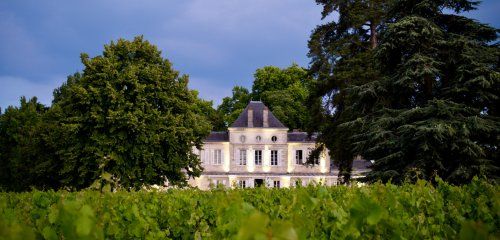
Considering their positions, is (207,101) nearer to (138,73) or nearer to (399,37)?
(138,73)

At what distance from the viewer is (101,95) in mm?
26984

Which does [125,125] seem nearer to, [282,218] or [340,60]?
[340,60]

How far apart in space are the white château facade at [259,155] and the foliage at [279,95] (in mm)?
8146

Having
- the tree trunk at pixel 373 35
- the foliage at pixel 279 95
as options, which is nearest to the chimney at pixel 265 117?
the foliage at pixel 279 95

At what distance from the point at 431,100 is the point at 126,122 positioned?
15836 millimetres

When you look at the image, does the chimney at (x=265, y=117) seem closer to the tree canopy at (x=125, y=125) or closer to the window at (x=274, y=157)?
the window at (x=274, y=157)

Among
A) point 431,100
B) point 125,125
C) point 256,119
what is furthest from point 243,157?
point 431,100

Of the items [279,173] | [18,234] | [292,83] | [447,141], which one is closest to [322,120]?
[447,141]

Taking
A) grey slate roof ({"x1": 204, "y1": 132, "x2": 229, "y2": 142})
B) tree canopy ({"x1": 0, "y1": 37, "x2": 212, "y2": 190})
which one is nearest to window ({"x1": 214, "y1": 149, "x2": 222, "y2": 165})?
grey slate roof ({"x1": 204, "y1": 132, "x2": 229, "y2": 142})

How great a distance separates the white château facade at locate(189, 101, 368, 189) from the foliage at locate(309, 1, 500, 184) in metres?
26.3

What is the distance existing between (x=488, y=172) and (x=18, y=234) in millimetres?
19012

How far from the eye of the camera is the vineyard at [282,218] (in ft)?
4.74

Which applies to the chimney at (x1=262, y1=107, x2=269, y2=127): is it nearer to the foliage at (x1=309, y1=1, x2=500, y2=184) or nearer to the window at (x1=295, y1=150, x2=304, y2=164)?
the window at (x1=295, y1=150, x2=304, y2=164)

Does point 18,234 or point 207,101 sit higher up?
point 207,101
